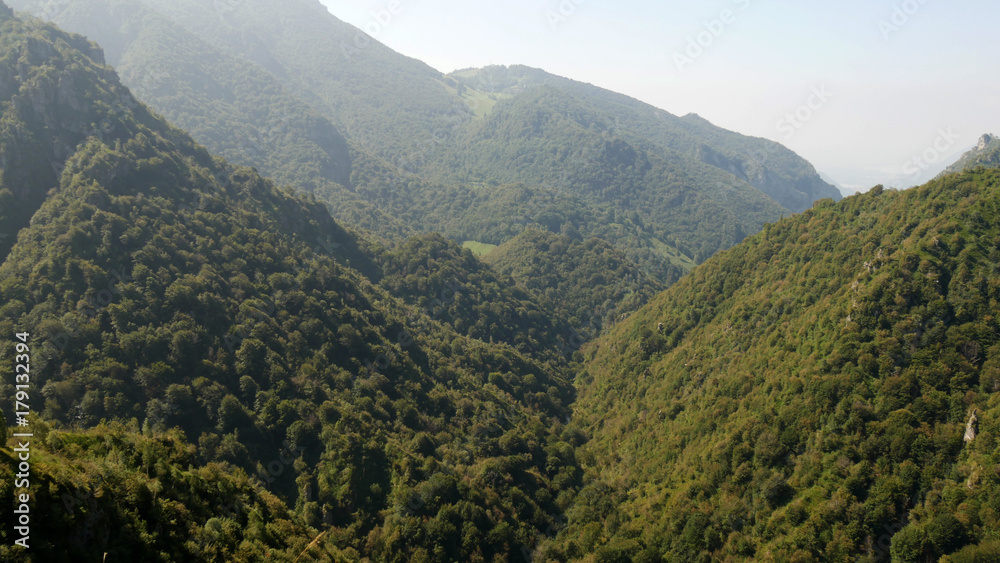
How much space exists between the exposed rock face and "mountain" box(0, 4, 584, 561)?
141 feet

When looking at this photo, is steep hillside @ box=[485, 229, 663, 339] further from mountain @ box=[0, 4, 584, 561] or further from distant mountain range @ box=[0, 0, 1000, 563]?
mountain @ box=[0, 4, 584, 561]

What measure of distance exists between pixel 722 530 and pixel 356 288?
7398 centimetres

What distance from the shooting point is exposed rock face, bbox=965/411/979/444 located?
3906 centimetres

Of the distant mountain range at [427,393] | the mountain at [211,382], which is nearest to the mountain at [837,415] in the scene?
the distant mountain range at [427,393]

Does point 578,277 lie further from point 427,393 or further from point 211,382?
point 211,382

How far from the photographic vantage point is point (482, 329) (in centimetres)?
11656

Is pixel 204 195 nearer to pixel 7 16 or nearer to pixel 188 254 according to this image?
pixel 188 254

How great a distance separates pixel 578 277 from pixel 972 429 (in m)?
123

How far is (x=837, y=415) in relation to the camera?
48000mm

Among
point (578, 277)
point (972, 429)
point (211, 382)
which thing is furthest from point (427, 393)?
point (578, 277)

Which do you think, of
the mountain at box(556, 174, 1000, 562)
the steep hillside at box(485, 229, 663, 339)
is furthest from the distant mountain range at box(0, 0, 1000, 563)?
the steep hillside at box(485, 229, 663, 339)

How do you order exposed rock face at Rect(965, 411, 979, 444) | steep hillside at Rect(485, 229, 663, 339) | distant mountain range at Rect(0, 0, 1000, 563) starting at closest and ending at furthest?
distant mountain range at Rect(0, 0, 1000, 563) < exposed rock face at Rect(965, 411, 979, 444) < steep hillside at Rect(485, 229, 663, 339)

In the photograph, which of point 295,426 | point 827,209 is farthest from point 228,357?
point 827,209

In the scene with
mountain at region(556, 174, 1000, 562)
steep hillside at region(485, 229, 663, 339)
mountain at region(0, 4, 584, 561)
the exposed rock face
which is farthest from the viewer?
steep hillside at region(485, 229, 663, 339)
